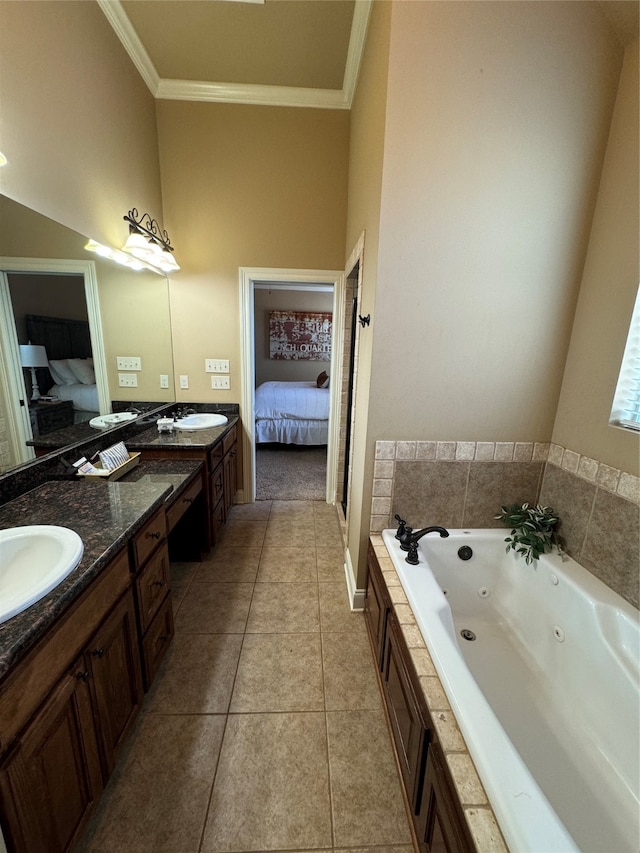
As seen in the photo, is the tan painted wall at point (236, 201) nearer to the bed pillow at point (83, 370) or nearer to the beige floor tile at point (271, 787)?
the bed pillow at point (83, 370)

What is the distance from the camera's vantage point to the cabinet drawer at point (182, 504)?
1.62m

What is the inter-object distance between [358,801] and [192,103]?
159 inches

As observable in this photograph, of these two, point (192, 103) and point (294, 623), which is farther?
point (192, 103)

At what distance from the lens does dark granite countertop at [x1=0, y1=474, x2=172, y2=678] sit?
0.70 metres

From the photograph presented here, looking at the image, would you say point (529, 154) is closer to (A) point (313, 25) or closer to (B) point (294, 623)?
(A) point (313, 25)

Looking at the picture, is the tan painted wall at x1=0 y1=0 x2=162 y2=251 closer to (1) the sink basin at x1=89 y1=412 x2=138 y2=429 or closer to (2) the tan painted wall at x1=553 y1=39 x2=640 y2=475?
(1) the sink basin at x1=89 y1=412 x2=138 y2=429

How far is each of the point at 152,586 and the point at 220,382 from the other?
6.14 ft

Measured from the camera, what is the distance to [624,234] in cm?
135

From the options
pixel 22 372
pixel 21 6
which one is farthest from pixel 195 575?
pixel 21 6

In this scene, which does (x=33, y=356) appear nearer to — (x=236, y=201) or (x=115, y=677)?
(x=115, y=677)

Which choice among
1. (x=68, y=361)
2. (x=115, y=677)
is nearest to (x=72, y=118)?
(x=68, y=361)

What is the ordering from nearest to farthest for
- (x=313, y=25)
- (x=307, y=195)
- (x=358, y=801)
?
1. (x=358, y=801)
2. (x=313, y=25)
3. (x=307, y=195)

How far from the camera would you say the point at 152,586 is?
4.38 feet

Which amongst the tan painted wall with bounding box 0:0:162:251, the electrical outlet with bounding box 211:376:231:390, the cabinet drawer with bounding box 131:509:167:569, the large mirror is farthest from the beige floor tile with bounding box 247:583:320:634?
the tan painted wall with bounding box 0:0:162:251
